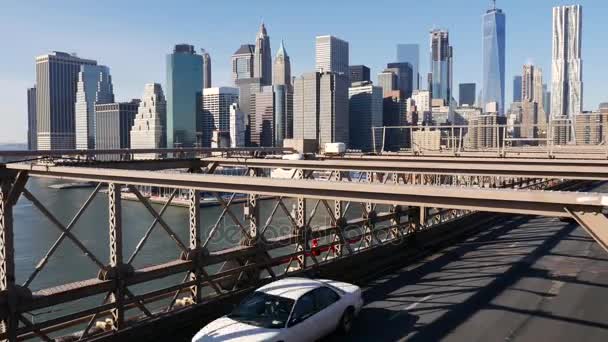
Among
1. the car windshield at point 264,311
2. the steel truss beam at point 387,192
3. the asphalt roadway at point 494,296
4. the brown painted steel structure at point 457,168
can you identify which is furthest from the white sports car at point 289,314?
the brown painted steel structure at point 457,168

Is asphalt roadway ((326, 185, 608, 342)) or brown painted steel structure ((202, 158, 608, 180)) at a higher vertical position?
brown painted steel structure ((202, 158, 608, 180))

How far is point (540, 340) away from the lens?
9.69m

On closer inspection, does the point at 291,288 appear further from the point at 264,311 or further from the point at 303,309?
the point at 264,311

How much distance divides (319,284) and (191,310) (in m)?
2.51

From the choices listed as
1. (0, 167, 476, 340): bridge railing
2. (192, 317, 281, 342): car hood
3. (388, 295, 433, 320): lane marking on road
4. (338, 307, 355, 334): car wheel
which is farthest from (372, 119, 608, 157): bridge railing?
(192, 317, 281, 342): car hood

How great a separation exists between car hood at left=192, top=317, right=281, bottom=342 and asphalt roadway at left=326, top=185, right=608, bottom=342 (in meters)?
2.01

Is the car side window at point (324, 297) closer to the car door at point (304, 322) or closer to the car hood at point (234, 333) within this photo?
the car door at point (304, 322)

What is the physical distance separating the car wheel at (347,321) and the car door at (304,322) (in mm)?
729

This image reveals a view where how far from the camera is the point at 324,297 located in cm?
997

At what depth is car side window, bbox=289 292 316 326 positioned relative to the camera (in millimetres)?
9031

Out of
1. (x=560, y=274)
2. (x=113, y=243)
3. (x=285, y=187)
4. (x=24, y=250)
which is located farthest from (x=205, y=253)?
(x=24, y=250)

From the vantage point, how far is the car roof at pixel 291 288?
957 cm

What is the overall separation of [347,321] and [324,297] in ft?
2.60

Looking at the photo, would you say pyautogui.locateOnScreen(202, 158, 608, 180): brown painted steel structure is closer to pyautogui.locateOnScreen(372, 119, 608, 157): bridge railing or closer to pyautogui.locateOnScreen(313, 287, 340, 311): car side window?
pyautogui.locateOnScreen(313, 287, 340, 311): car side window
